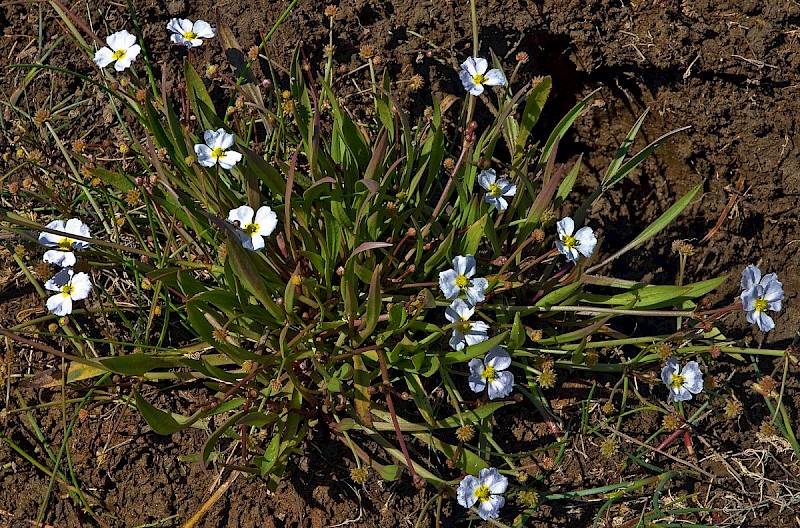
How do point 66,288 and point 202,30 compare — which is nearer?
point 66,288

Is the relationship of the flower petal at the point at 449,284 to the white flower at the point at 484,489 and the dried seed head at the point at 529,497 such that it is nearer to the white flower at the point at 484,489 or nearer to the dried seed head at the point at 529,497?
the white flower at the point at 484,489

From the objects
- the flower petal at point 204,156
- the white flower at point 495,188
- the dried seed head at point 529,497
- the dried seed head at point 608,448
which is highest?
the flower petal at point 204,156

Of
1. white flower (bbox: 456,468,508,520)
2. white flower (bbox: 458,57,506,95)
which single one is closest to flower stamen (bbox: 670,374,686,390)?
white flower (bbox: 456,468,508,520)

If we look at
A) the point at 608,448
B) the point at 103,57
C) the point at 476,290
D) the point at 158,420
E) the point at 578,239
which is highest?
the point at 103,57

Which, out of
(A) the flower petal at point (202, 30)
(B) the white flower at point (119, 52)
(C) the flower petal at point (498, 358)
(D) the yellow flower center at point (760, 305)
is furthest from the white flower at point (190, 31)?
(D) the yellow flower center at point (760, 305)

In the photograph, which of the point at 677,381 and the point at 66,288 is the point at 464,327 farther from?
the point at 66,288

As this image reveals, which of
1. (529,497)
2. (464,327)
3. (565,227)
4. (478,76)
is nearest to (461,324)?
(464,327)

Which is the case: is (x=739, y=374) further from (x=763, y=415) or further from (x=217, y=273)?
(x=217, y=273)
